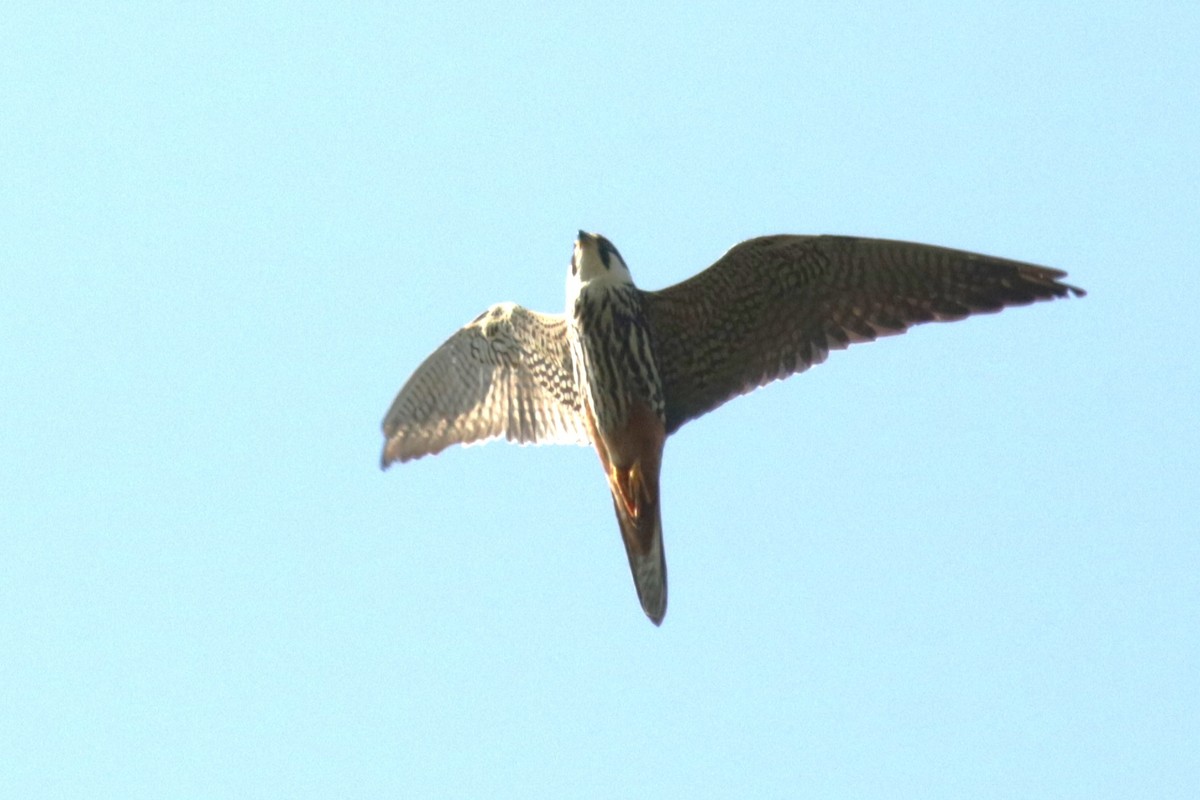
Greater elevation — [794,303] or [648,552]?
[794,303]

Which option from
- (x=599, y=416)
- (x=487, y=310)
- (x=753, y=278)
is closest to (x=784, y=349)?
(x=753, y=278)

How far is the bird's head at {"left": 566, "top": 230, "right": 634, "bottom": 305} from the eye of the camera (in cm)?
918

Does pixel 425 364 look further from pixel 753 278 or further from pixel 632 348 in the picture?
pixel 753 278

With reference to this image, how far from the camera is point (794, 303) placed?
9086 millimetres

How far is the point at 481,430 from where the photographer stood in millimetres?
10102

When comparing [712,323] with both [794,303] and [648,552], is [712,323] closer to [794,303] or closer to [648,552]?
[794,303]

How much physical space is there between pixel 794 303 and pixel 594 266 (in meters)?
1.14

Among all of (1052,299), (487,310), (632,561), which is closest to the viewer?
(1052,299)

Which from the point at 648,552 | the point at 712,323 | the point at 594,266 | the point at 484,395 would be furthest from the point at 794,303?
the point at 484,395

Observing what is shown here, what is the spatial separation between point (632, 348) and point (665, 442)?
1.89 ft

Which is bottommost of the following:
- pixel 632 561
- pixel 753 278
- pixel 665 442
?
pixel 632 561

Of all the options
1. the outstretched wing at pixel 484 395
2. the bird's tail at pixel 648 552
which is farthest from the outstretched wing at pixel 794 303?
the outstretched wing at pixel 484 395

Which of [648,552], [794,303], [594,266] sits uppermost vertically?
[594,266]

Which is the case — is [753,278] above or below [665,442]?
above
